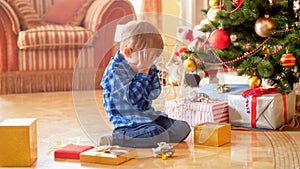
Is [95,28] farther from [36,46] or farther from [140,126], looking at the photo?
[140,126]

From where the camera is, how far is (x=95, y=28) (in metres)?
3.91

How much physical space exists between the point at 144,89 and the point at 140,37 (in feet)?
0.71

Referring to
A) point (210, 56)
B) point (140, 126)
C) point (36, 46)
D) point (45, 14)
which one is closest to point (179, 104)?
point (210, 56)

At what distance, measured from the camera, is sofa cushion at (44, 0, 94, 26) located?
408cm

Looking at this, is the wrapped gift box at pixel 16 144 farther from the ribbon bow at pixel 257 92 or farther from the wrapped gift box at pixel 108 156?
the ribbon bow at pixel 257 92

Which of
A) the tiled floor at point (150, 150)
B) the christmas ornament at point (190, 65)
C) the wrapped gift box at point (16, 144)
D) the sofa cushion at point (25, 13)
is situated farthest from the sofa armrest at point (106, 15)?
the wrapped gift box at point (16, 144)

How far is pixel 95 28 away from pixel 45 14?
50 cm

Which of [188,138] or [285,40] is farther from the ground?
[285,40]

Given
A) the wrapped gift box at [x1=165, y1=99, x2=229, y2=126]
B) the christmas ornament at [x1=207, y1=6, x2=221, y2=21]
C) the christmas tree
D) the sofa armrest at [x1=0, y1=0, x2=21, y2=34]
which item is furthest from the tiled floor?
the sofa armrest at [x1=0, y1=0, x2=21, y2=34]

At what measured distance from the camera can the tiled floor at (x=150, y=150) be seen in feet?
5.67

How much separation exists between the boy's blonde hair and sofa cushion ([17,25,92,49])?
5.79ft

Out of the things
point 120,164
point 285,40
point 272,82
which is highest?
point 285,40

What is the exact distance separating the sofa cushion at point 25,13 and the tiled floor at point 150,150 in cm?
104

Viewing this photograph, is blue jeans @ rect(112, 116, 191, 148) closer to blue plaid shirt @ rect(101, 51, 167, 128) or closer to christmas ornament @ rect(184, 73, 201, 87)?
blue plaid shirt @ rect(101, 51, 167, 128)
